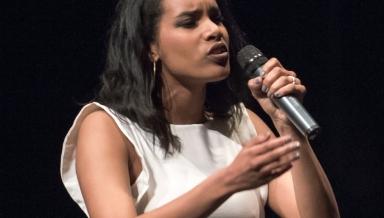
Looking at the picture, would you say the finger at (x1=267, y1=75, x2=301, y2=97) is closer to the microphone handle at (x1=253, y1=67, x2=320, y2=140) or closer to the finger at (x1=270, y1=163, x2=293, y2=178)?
the microphone handle at (x1=253, y1=67, x2=320, y2=140)

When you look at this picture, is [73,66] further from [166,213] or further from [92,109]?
[166,213]

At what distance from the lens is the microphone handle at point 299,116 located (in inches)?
54.3

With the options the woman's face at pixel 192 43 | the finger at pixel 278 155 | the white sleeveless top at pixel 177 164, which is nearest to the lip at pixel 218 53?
the woman's face at pixel 192 43

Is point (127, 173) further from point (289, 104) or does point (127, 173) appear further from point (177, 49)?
point (289, 104)

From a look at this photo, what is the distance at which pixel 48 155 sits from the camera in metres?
2.43

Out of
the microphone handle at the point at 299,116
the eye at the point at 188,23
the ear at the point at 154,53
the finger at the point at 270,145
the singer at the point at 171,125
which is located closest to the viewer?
the finger at the point at 270,145

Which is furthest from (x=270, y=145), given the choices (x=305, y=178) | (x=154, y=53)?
(x=154, y=53)

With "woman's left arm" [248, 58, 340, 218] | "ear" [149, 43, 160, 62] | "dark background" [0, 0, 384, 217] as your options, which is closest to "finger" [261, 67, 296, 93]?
"woman's left arm" [248, 58, 340, 218]

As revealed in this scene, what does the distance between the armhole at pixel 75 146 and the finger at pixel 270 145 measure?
54cm

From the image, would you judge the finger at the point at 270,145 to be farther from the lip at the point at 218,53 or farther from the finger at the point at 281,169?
the lip at the point at 218,53

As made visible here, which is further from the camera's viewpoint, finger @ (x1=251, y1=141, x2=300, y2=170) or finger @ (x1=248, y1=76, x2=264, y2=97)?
finger @ (x1=248, y1=76, x2=264, y2=97)

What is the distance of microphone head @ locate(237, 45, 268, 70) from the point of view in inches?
62.2

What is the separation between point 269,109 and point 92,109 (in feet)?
1.42

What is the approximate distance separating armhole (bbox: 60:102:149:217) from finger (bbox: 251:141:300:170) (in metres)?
0.53
